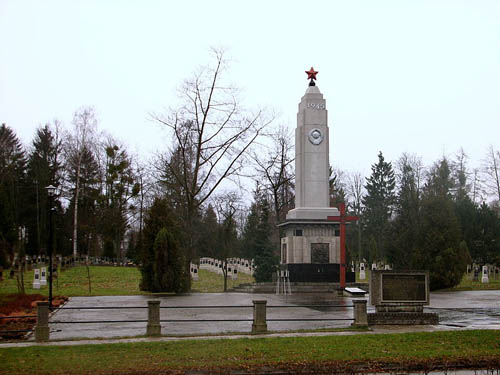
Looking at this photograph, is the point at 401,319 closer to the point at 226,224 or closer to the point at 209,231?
the point at 226,224

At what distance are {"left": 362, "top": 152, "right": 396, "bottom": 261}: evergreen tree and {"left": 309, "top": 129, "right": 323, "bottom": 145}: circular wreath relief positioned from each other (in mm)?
38822

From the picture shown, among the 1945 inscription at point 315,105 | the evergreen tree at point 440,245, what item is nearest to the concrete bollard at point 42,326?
the evergreen tree at point 440,245

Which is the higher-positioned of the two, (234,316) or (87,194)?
(87,194)

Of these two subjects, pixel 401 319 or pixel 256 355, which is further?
pixel 401 319

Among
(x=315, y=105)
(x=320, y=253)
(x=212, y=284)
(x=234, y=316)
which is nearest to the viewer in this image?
(x=234, y=316)

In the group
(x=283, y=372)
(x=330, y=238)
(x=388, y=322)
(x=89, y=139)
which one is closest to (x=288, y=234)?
(x=330, y=238)

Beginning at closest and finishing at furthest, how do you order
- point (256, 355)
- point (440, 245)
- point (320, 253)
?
point (256, 355) < point (440, 245) < point (320, 253)

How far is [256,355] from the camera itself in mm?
11438

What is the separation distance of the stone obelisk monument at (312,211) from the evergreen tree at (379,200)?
38.5 meters

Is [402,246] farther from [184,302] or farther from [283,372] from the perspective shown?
[283,372]

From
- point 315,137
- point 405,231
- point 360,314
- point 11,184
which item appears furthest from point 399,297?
point 11,184

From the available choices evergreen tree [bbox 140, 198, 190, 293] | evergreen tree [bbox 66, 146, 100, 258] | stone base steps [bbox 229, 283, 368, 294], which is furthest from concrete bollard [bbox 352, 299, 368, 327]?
evergreen tree [bbox 66, 146, 100, 258]

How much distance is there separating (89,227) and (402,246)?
2987 cm

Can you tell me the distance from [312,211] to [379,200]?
150 ft
